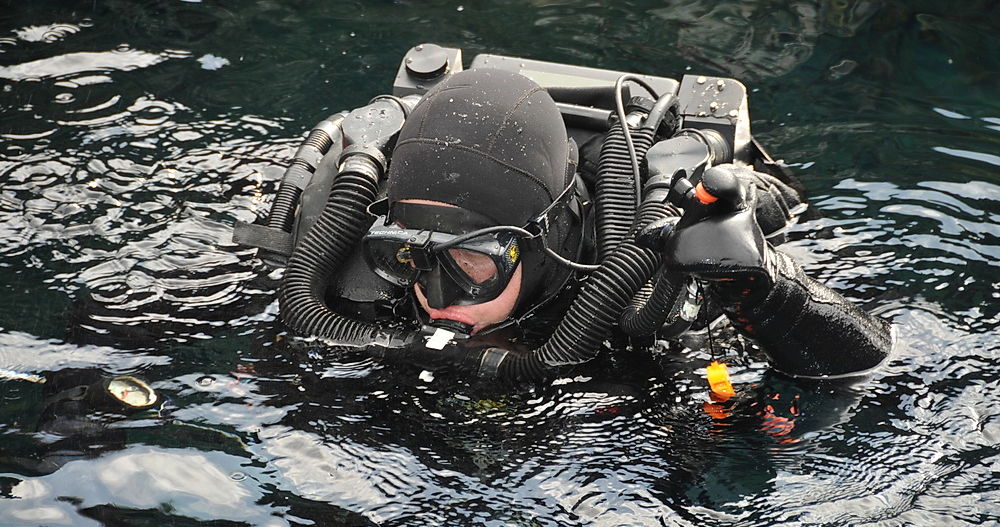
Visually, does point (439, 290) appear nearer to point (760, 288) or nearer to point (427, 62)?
point (760, 288)

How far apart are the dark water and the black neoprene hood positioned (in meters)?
0.67

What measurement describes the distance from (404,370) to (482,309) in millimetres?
372

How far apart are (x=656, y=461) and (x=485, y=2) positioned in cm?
418

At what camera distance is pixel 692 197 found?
2744 mm

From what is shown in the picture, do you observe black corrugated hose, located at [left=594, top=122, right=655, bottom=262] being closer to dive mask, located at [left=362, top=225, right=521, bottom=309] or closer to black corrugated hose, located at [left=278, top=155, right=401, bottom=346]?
dive mask, located at [left=362, top=225, right=521, bottom=309]

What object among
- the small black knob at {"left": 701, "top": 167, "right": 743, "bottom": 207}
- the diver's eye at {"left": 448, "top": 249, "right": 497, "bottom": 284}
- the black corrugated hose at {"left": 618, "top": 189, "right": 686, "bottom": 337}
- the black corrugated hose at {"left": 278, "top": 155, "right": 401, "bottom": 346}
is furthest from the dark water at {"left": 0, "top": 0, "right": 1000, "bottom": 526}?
the small black knob at {"left": 701, "top": 167, "right": 743, "bottom": 207}

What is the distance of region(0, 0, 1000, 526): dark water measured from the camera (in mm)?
2898

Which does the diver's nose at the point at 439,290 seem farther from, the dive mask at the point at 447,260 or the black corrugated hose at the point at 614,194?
the black corrugated hose at the point at 614,194

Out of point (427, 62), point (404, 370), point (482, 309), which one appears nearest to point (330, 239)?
point (404, 370)

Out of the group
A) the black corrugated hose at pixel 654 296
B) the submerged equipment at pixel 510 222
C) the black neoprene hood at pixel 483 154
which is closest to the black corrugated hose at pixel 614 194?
the submerged equipment at pixel 510 222

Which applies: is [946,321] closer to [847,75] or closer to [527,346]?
[527,346]

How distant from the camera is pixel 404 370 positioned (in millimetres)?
3420

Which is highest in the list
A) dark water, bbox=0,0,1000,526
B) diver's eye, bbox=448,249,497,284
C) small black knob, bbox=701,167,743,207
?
small black knob, bbox=701,167,743,207

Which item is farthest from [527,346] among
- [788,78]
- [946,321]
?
[788,78]
